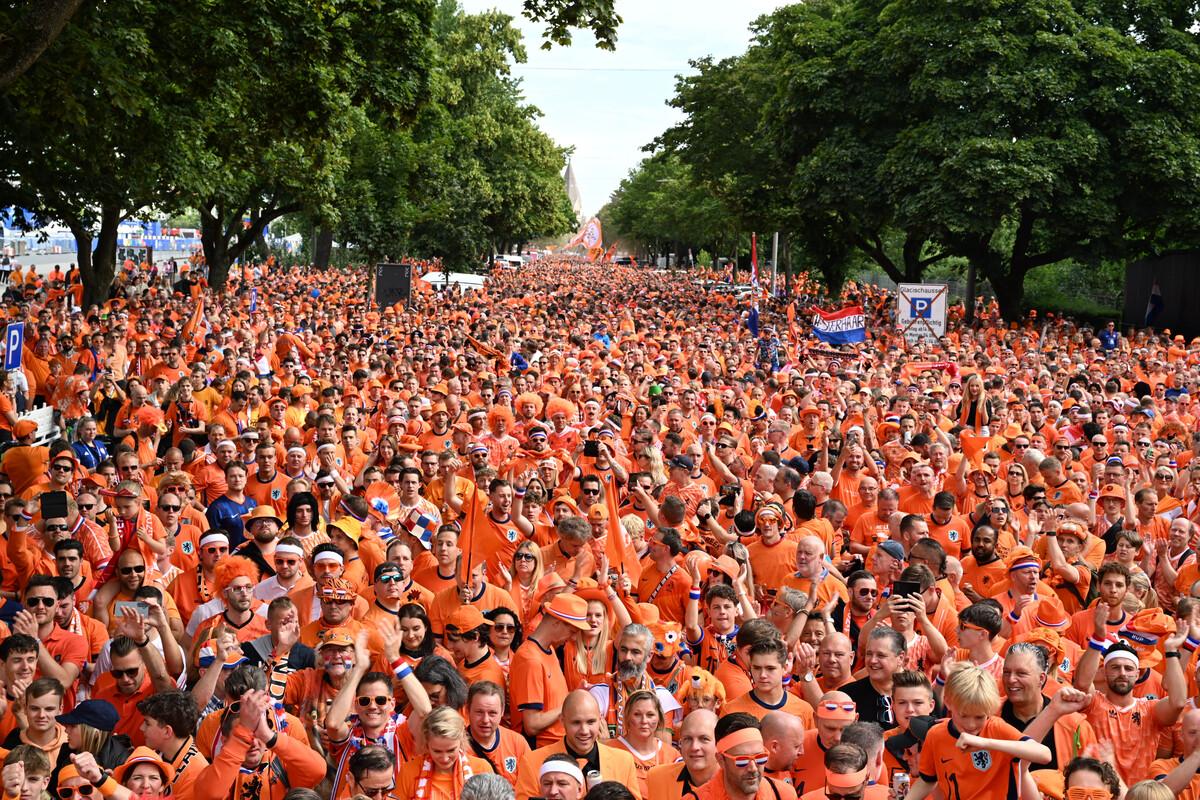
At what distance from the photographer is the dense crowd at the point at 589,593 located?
5648 millimetres

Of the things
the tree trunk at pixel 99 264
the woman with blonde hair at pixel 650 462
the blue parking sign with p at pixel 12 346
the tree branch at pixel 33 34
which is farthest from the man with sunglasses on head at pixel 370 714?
the tree trunk at pixel 99 264

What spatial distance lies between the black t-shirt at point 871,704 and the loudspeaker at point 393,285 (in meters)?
26.6

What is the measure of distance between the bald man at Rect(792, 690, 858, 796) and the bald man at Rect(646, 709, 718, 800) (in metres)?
0.63

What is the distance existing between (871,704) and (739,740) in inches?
63.5

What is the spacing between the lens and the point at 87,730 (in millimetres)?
6000

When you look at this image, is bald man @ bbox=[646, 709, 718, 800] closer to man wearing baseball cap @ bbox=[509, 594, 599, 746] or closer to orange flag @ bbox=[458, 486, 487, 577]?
man wearing baseball cap @ bbox=[509, 594, 599, 746]

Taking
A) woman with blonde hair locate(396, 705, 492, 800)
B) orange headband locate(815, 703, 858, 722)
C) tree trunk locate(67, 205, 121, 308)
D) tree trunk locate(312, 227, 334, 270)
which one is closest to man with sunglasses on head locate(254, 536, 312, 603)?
woman with blonde hair locate(396, 705, 492, 800)

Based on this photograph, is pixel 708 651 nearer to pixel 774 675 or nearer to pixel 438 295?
pixel 774 675

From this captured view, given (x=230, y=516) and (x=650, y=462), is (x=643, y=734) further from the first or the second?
(x=650, y=462)

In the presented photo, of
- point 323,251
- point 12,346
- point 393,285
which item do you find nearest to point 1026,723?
point 12,346

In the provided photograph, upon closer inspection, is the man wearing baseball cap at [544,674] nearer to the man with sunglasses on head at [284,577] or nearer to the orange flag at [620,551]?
the man with sunglasses on head at [284,577]

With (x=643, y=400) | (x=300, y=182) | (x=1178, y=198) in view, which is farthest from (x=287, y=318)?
(x=1178, y=198)

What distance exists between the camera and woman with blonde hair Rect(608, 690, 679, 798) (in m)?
5.95

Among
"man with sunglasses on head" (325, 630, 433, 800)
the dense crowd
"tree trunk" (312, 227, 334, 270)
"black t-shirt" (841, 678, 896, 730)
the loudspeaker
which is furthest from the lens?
"tree trunk" (312, 227, 334, 270)
